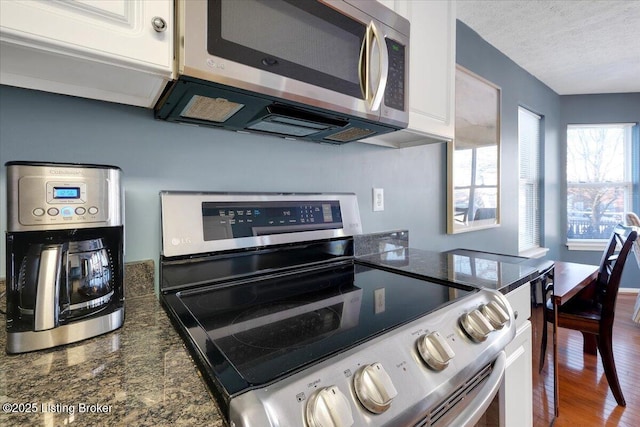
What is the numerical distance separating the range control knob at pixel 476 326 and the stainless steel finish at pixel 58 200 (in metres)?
0.83

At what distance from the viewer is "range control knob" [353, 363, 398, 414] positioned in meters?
0.49

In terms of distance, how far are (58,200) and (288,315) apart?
0.53 metres

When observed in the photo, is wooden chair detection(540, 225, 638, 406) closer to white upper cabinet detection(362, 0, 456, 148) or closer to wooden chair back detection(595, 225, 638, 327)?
wooden chair back detection(595, 225, 638, 327)

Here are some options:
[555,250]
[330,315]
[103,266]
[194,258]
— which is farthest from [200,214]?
[555,250]

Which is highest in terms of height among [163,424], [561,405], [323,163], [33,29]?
[33,29]

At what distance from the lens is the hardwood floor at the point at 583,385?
123 centimetres

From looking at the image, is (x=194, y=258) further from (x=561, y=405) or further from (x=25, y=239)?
(x=561, y=405)

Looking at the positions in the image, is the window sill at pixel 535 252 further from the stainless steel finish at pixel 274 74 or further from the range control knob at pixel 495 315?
the stainless steel finish at pixel 274 74

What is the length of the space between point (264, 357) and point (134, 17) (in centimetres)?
67

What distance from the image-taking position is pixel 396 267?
117 centimetres

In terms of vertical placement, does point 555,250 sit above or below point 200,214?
below

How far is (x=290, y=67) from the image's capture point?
2.61 feet

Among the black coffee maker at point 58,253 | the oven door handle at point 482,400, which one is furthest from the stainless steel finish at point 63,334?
the oven door handle at point 482,400

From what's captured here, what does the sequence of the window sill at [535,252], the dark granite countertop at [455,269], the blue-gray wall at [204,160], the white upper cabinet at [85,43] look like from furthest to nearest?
the window sill at [535,252]
the dark granite countertop at [455,269]
the blue-gray wall at [204,160]
the white upper cabinet at [85,43]
